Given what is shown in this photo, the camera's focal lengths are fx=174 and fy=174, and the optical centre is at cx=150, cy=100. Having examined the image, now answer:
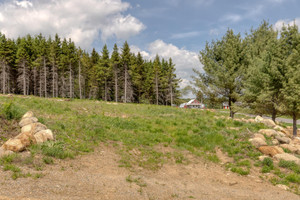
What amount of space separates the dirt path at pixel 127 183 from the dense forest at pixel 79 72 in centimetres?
3658

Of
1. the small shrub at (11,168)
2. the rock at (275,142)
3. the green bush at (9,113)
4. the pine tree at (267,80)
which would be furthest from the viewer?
the pine tree at (267,80)

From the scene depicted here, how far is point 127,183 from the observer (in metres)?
5.83

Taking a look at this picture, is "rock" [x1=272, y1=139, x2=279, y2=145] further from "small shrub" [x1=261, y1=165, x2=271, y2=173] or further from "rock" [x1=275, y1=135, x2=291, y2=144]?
"small shrub" [x1=261, y1=165, x2=271, y2=173]

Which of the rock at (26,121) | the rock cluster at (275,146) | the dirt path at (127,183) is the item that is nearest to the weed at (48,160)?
the dirt path at (127,183)

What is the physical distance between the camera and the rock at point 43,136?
7.25m

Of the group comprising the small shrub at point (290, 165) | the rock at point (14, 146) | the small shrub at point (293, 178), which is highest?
the rock at point (14, 146)

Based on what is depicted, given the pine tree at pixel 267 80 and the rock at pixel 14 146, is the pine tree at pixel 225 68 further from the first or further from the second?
the rock at pixel 14 146

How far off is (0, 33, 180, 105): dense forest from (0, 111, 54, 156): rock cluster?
34.7m

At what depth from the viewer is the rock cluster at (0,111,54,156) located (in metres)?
6.24

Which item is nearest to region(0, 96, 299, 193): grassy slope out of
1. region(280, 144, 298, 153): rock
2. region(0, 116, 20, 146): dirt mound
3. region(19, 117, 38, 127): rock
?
region(19, 117, 38, 127): rock

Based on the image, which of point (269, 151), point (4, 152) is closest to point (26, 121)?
point (4, 152)

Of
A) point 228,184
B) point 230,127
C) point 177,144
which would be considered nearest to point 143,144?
point 177,144

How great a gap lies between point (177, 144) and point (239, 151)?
336 cm

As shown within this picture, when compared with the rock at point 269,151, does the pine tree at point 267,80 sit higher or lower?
higher
